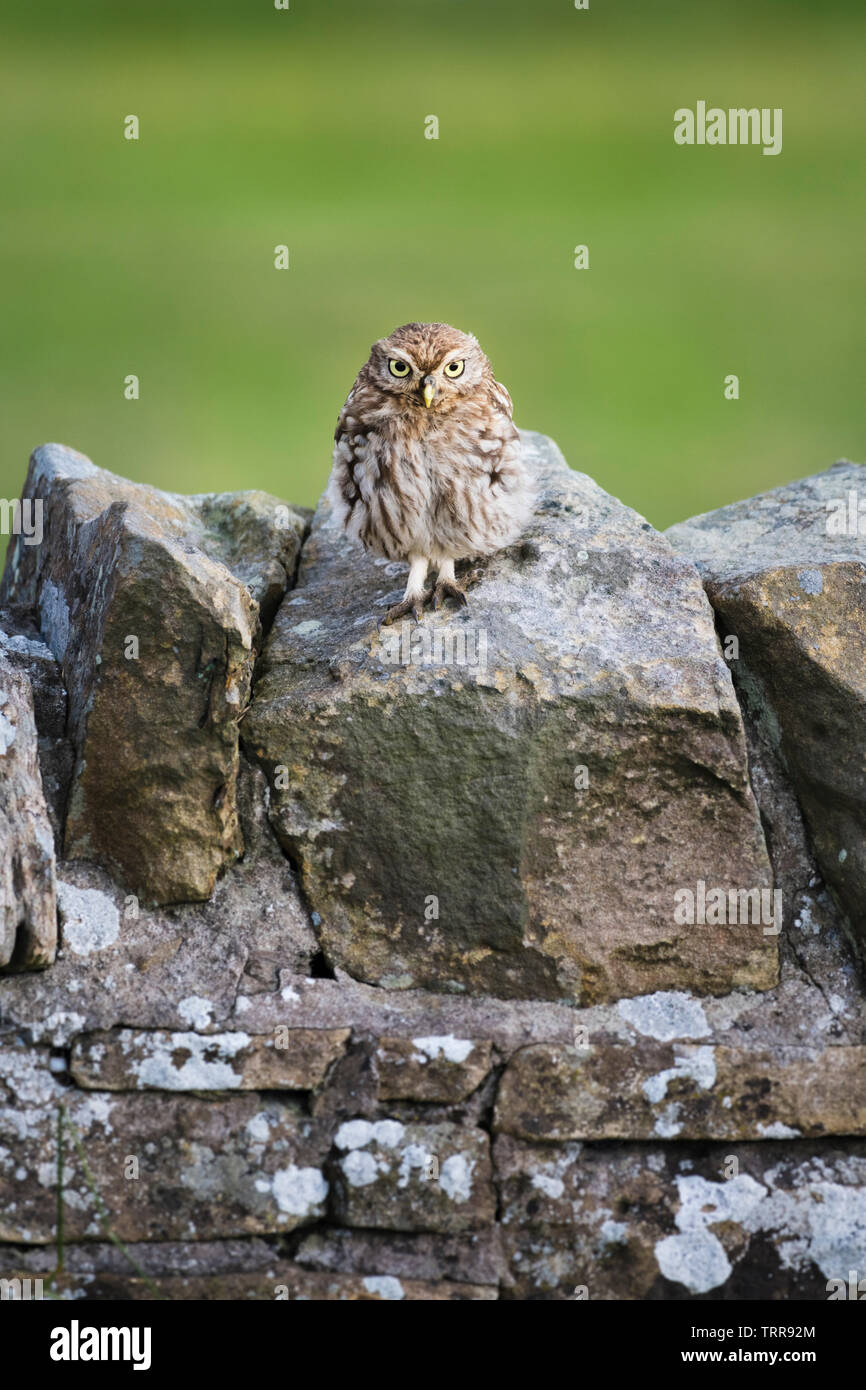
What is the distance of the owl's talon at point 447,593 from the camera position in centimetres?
470

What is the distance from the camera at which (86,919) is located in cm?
416

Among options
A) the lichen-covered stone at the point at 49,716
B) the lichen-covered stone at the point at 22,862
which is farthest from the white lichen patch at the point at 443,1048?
the lichen-covered stone at the point at 49,716

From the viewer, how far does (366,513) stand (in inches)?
198

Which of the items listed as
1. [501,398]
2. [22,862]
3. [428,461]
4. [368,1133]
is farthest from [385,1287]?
[501,398]

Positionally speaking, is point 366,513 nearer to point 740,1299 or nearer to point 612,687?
point 612,687

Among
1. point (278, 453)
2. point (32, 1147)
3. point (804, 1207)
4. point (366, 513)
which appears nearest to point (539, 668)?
point (366, 513)

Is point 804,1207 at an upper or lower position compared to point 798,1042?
lower

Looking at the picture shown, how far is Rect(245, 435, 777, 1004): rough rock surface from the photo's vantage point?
4.20m

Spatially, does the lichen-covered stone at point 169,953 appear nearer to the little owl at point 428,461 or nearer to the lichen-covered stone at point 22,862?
the lichen-covered stone at point 22,862

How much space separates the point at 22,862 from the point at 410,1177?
1390 mm

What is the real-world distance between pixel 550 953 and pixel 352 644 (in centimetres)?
115

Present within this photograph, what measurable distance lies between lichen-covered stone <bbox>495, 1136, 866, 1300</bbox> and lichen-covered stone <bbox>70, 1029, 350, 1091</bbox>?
0.61 meters

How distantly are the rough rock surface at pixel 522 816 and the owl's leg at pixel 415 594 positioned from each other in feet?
1.12
